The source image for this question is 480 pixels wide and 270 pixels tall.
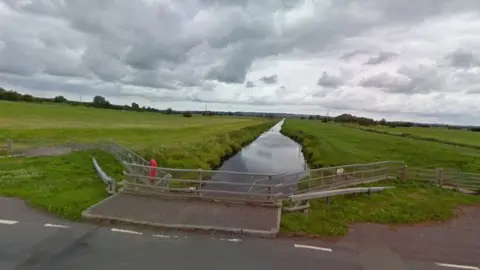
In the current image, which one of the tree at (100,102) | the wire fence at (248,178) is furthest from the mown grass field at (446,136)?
the tree at (100,102)

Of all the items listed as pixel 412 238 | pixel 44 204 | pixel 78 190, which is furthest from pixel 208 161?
pixel 412 238

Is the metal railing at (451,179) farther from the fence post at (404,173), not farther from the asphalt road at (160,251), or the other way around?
the asphalt road at (160,251)

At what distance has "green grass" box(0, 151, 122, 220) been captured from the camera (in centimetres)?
1180

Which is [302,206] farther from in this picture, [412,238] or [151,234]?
[151,234]

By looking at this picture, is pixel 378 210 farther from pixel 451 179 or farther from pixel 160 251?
pixel 451 179

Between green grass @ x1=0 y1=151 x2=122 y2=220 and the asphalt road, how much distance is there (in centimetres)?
160

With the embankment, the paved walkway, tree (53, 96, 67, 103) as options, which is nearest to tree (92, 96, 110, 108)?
tree (53, 96, 67, 103)

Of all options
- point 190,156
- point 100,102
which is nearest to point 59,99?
point 100,102

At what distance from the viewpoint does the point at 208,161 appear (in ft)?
109

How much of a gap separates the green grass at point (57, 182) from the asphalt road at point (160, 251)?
62.9 inches

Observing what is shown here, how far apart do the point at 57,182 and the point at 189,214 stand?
25.0ft

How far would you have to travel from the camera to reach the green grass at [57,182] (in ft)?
38.7

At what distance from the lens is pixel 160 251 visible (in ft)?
27.5

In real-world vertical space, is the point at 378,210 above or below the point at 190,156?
above
